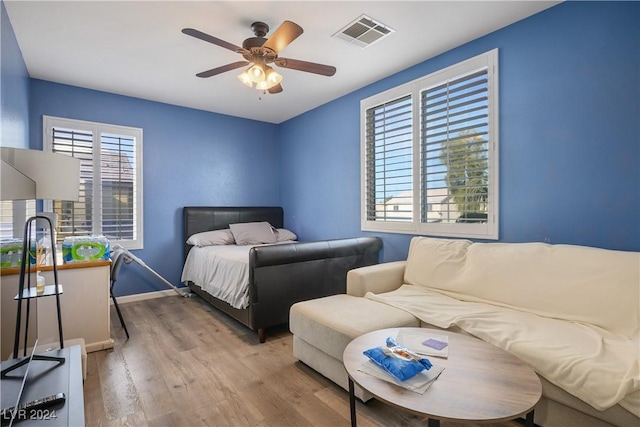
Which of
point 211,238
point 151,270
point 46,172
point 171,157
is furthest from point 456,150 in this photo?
point 151,270

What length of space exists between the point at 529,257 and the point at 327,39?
7.34ft

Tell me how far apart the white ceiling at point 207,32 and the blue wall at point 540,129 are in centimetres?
18

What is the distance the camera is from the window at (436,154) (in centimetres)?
259

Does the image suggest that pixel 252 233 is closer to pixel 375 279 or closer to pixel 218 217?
pixel 218 217

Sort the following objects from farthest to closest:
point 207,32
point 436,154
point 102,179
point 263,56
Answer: point 102,179, point 436,154, point 207,32, point 263,56

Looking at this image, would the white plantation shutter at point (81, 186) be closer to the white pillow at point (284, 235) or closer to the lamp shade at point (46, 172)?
the lamp shade at point (46, 172)

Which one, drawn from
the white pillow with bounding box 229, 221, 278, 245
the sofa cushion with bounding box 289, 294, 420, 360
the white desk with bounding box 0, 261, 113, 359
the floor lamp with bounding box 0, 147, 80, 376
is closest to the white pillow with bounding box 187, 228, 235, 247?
the white pillow with bounding box 229, 221, 278, 245

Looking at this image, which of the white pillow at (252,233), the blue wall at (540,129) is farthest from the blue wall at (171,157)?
the white pillow at (252,233)

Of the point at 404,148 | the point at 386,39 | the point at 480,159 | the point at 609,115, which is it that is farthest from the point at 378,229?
the point at 609,115

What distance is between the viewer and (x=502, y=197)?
2.50 m

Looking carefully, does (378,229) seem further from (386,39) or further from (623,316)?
(623,316)

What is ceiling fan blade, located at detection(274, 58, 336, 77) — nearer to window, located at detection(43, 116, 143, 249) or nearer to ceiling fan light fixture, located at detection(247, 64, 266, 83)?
ceiling fan light fixture, located at detection(247, 64, 266, 83)

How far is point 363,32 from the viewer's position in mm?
2520

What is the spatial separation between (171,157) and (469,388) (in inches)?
165
